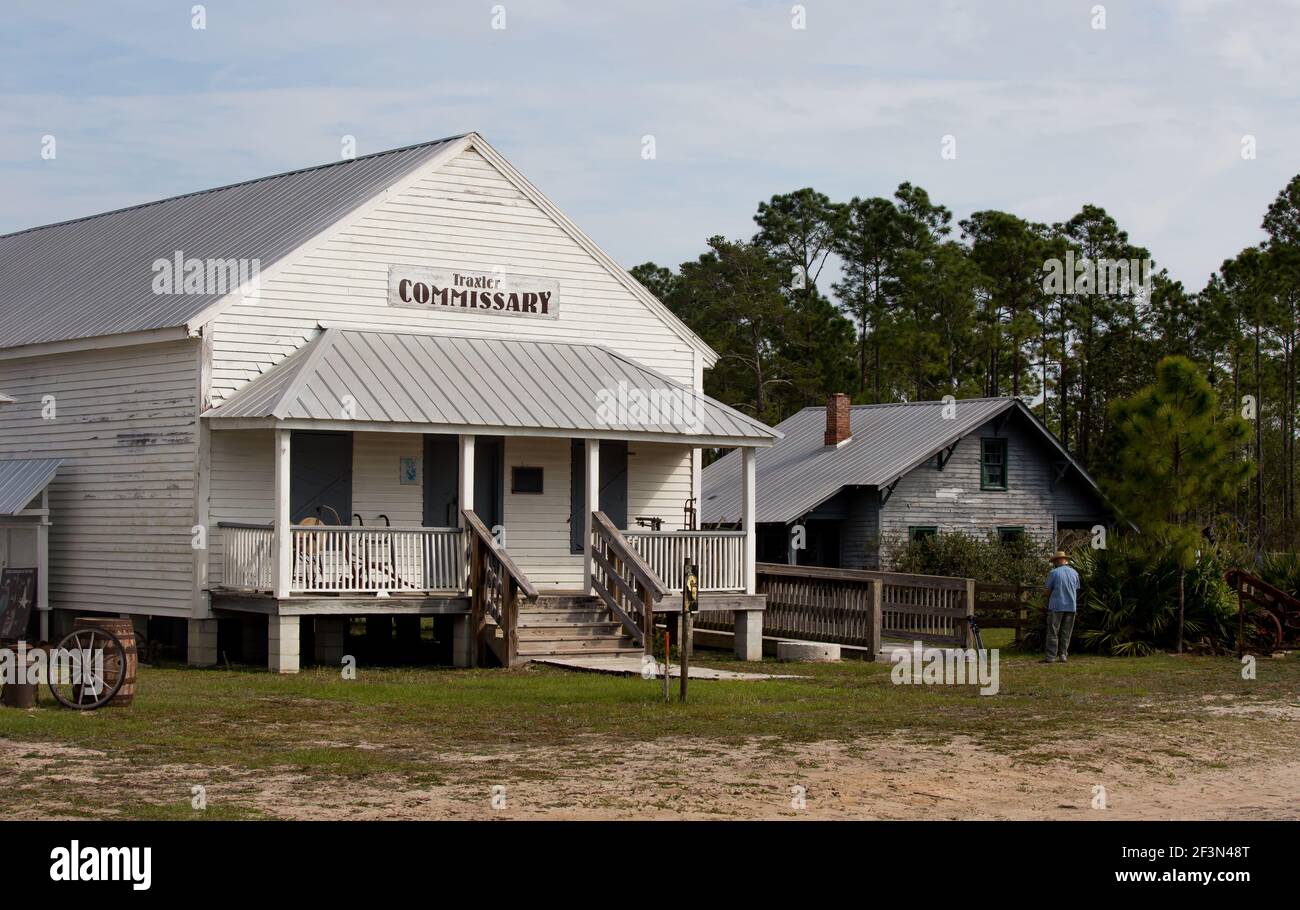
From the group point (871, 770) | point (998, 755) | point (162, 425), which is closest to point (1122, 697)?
point (998, 755)

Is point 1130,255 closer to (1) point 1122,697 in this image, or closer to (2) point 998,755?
(1) point 1122,697

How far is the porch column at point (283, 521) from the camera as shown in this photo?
22672mm

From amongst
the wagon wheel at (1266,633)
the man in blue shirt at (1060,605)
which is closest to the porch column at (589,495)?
the man in blue shirt at (1060,605)

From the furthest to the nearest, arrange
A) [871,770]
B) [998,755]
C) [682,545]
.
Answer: [682,545] < [998,755] < [871,770]

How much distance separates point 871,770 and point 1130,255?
49438 millimetres

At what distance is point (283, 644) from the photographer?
2292 cm

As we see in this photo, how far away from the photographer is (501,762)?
48.3ft

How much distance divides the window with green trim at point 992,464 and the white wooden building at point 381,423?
14784 millimetres

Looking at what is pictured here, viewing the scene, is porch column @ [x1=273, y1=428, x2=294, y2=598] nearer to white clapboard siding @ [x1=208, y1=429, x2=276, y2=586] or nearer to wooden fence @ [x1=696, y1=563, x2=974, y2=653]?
white clapboard siding @ [x1=208, y1=429, x2=276, y2=586]

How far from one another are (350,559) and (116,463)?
4.44 meters

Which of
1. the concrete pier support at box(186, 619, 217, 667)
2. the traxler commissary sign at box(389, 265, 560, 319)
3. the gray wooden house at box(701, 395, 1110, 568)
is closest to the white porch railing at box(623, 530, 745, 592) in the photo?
the traxler commissary sign at box(389, 265, 560, 319)

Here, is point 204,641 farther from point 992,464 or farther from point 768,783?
point 992,464

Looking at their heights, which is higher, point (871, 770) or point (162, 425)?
point (162, 425)

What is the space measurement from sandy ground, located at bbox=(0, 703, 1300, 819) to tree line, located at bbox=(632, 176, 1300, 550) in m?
39.3
